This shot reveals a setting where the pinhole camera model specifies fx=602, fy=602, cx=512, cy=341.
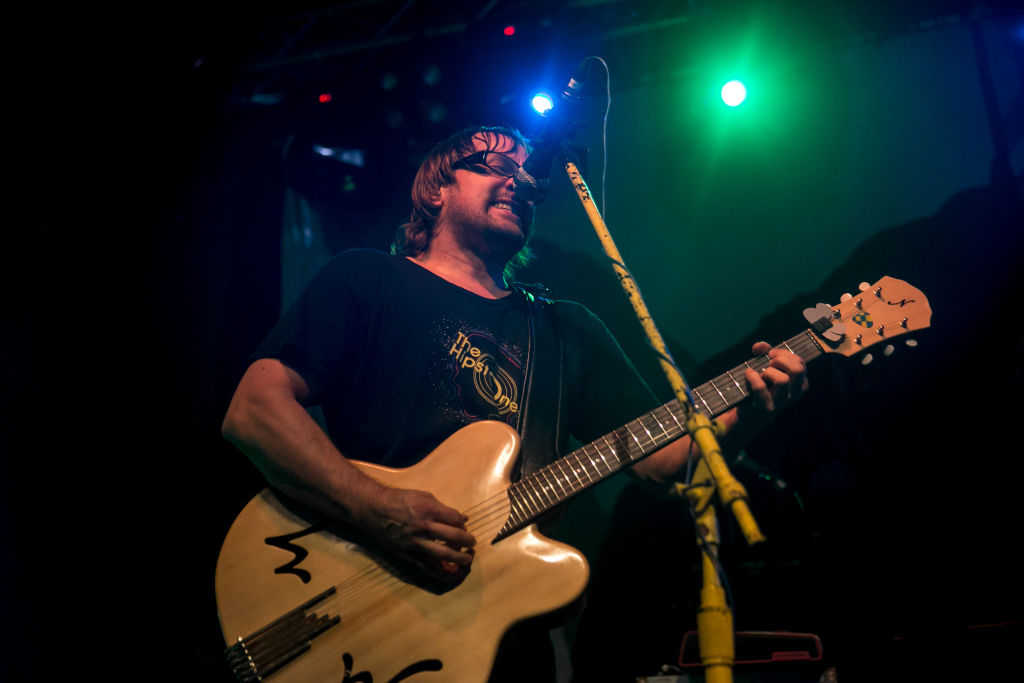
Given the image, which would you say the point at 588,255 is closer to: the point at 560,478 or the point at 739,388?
the point at 739,388

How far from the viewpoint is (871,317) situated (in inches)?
81.5

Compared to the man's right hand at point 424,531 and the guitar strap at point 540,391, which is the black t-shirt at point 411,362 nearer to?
the guitar strap at point 540,391

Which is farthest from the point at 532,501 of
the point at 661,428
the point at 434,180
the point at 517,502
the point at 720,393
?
the point at 434,180

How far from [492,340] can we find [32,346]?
7.68ft

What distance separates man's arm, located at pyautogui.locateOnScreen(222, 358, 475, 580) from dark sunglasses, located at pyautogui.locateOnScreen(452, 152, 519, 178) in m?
1.46

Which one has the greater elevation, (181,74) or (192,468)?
(181,74)

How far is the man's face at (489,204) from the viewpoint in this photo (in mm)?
2824

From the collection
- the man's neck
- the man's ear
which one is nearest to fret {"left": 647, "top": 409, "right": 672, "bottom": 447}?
the man's neck

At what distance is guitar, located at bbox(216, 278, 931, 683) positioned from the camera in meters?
1.72

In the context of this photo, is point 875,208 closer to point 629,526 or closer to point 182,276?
point 629,526

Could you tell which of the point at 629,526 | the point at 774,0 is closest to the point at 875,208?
the point at 774,0

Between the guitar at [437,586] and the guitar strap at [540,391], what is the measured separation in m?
0.27

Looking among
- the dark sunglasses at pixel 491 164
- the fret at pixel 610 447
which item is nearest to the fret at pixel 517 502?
the fret at pixel 610 447

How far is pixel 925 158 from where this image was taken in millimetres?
3330
